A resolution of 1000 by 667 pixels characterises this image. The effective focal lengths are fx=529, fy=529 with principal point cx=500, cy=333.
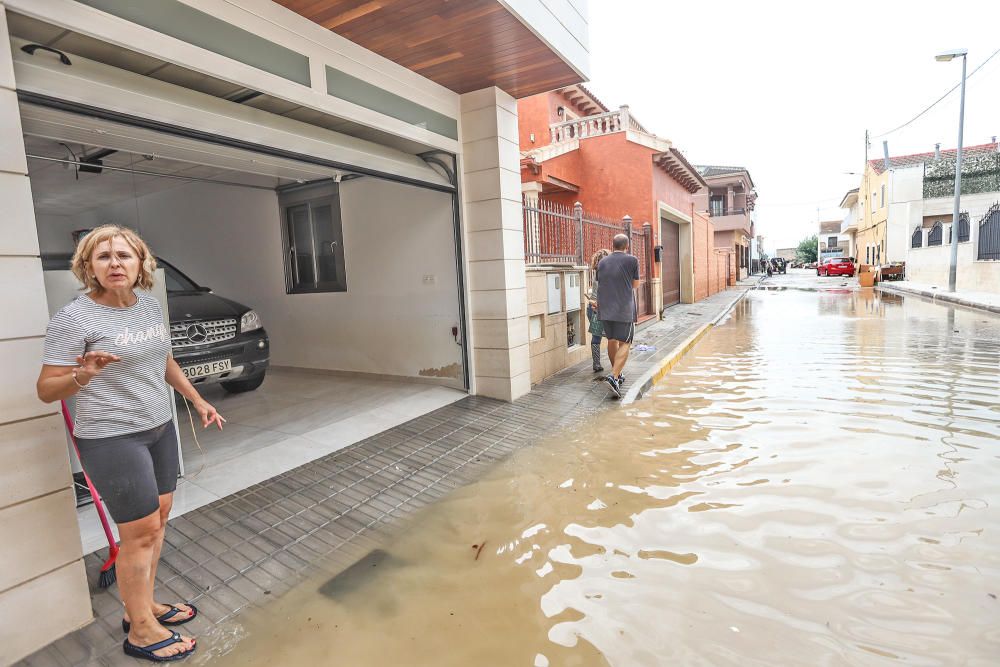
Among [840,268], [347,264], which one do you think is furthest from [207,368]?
[840,268]

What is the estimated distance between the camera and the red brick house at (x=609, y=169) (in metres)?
13.5

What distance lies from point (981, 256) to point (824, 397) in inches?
656

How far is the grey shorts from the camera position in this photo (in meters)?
2.09

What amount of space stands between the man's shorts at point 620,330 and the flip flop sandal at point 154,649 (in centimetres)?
530

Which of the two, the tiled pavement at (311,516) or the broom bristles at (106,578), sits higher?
the broom bristles at (106,578)

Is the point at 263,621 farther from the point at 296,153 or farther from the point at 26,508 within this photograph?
the point at 296,153

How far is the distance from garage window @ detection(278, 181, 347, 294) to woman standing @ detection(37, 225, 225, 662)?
5.42 metres

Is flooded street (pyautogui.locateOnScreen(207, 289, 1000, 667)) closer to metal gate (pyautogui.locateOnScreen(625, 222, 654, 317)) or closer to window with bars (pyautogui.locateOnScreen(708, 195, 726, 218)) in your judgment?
metal gate (pyautogui.locateOnScreen(625, 222, 654, 317))

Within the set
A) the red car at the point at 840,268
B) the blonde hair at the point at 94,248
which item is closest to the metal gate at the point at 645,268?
the blonde hair at the point at 94,248

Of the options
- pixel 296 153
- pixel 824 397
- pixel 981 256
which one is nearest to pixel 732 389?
pixel 824 397

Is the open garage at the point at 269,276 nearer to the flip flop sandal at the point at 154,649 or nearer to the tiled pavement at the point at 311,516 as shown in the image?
the tiled pavement at the point at 311,516

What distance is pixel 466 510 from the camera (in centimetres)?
362

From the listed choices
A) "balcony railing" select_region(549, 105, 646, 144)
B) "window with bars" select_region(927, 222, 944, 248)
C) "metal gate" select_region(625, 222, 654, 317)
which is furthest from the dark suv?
"window with bars" select_region(927, 222, 944, 248)

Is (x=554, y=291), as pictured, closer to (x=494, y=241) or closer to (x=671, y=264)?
(x=494, y=241)
